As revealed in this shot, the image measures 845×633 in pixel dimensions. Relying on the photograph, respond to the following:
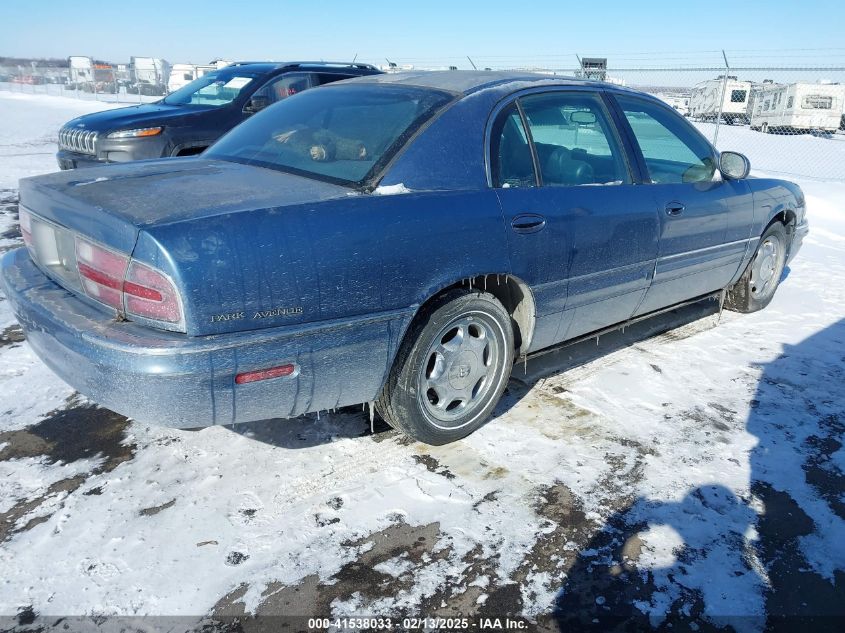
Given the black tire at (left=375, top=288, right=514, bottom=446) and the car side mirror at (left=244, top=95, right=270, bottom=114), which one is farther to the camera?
the car side mirror at (left=244, top=95, right=270, bottom=114)

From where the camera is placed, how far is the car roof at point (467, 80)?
10.1 feet

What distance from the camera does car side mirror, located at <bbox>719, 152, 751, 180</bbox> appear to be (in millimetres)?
4176

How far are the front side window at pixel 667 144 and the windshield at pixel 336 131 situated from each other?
4.64 ft

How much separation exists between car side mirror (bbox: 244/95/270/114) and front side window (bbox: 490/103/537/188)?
205 inches

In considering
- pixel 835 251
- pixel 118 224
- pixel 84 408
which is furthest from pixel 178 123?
pixel 835 251

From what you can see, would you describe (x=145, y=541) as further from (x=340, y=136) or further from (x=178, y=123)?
(x=178, y=123)

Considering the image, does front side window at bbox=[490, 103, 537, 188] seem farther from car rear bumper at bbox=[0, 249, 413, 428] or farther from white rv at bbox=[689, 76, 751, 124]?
white rv at bbox=[689, 76, 751, 124]

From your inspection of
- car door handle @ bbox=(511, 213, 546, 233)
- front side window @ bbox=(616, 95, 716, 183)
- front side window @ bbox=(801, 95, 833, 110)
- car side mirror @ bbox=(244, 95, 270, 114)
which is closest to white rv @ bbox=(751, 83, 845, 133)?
front side window @ bbox=(801, 95, 833, 110)

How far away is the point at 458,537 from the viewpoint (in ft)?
7.79

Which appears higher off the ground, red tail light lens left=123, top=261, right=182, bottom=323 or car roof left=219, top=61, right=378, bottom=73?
car roof left=219, top=61, right=378, bottom=73

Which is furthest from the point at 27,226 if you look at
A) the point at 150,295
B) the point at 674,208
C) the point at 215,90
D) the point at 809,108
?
the point at 809,108

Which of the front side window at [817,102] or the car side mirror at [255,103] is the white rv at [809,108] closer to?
the front side window at [817,102]

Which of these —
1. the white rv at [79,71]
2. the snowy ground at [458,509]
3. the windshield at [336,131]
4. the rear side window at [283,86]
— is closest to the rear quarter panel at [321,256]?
the windshield at [336,131]

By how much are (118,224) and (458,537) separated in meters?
1.63
